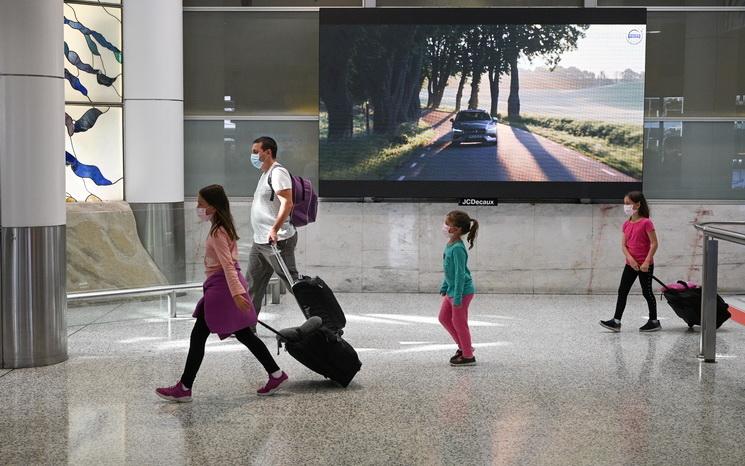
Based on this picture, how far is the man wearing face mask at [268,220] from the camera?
960 cm

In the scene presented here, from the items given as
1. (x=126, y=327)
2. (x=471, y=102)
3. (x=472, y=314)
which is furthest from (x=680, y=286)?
(x=126, y=327)

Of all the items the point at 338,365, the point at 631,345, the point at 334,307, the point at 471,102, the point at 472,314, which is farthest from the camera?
the point at 471,102

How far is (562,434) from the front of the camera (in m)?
6.60

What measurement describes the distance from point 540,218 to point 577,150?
3.49 ft

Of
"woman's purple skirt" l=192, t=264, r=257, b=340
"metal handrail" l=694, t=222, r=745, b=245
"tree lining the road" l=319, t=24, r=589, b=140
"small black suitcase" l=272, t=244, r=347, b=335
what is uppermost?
"tree lining the road" l=319, t=24, r=589, b=140

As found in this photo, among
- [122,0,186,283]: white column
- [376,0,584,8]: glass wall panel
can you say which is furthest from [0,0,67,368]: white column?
[376,0,584,8]: glass wall panel

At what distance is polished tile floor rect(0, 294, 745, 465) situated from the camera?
6184 mm

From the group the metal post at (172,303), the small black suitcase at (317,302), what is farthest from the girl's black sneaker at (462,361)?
the metal post at (172,303)

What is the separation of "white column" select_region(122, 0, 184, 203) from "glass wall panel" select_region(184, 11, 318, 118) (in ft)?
2.65

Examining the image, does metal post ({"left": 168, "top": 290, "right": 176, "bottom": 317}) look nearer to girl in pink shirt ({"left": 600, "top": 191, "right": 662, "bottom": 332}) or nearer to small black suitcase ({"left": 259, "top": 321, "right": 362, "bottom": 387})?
small black suitcase ({"left": 259, "top": 321, "right": 362, "bottom": 387})

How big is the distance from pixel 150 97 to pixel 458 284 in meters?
6.25

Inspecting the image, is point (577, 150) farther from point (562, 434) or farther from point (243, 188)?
point (562, 434)

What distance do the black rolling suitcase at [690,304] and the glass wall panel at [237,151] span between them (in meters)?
5.50

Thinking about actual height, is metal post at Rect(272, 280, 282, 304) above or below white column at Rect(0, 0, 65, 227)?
below
